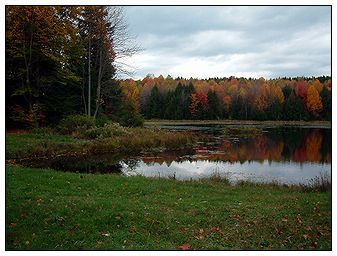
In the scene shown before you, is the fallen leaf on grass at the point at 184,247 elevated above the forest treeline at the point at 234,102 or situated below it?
below

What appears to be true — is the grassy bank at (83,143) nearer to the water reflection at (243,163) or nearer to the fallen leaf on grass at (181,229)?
the water reflection at (243,163)

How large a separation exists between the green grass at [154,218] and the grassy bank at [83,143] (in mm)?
8299

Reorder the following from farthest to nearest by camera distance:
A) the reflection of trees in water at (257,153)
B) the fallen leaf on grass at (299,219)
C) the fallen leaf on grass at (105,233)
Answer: the reflection of trees in water at (257,153), the fallen leaf on grass at (299,219), the fallen leaf on grass at (105,233)

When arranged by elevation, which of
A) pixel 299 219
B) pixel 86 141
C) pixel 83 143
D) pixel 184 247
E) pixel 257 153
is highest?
pixel 86 141

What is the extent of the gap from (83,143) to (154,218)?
16200 mm

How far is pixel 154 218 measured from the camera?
27.5ft

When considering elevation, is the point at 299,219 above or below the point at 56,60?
below

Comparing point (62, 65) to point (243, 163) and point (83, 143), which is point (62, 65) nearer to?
point (83, 143)

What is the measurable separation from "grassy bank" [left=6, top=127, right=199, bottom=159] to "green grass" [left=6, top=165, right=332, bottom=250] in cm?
830

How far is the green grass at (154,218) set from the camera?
23.5ft

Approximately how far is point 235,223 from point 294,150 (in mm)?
21619

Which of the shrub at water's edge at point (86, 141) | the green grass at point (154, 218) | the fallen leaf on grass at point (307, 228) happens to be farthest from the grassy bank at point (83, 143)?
the fallen leaf on grass at point (307, 228)

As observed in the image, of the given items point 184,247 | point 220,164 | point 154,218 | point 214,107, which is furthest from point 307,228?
point 214,107

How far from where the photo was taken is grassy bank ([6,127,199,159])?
781 inches
